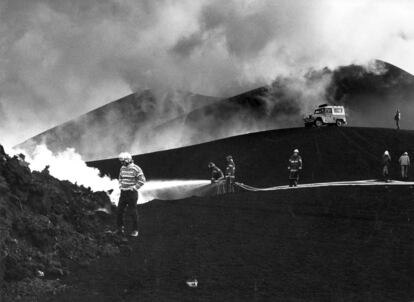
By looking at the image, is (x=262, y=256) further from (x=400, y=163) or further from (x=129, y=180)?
(x=400, y=163)

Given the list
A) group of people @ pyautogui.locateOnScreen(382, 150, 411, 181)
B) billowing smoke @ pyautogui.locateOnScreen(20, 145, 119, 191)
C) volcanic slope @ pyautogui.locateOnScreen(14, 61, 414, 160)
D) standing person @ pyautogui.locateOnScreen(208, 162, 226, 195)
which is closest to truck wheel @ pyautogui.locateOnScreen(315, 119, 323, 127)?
group of people @ pyautogui.locateOnScreen(382, 150, 411, 181)

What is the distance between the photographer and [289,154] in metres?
44.8

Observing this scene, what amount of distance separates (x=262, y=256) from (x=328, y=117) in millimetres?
41342

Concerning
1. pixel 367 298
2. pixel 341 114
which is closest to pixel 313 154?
pixel 341 114

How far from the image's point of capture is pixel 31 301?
1001 cm

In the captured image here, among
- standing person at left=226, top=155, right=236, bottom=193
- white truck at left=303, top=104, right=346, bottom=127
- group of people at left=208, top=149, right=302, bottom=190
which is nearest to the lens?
group of people at left=208, top=149, right=302, bottom=190

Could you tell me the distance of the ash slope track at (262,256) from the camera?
434 inches

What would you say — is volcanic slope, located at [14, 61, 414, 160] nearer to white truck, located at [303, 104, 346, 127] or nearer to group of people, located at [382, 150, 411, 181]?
white truck, located at [303, 104, 346, 127]

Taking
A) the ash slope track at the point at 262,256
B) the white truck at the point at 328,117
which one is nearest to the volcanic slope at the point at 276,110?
the white truck at the point at 328,117

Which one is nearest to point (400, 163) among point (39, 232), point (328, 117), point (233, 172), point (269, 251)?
point (233, 172)

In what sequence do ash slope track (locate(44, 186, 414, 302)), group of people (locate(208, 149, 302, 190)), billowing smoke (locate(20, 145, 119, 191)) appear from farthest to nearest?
group of people (locate(208, 149, 302, 190)) → billowing smoke (locate(20, 145, 119, 191)) → ash slope track (locate(44, 186, 414, 302))

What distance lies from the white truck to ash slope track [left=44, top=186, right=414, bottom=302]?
31.6 m

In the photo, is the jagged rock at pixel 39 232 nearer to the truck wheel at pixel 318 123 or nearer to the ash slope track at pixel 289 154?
Result: the ash slope track at pixel 289 154

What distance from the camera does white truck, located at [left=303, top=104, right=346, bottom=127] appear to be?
53344 mm
